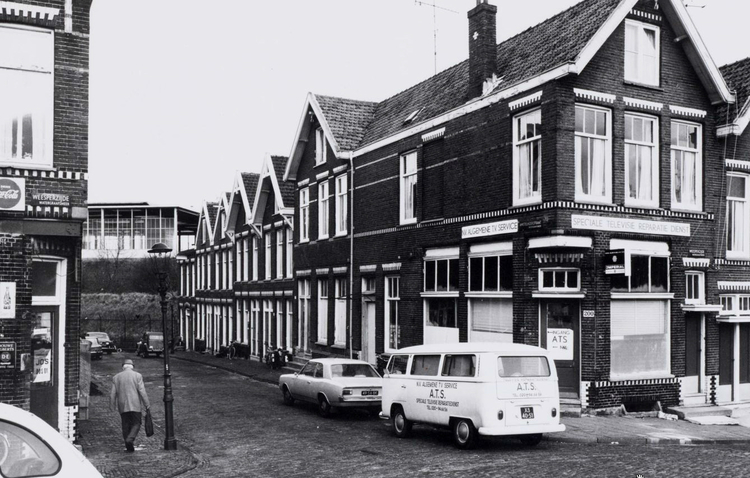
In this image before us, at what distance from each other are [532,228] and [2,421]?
14814mm

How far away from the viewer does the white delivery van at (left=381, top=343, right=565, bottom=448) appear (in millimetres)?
14273

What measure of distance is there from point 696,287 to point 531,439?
877 centimetres

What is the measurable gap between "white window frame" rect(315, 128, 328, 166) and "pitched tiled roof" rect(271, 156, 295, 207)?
605 centimetres

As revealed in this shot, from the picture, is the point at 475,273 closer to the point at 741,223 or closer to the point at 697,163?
the point at 697,163

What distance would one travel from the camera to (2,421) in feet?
20.5

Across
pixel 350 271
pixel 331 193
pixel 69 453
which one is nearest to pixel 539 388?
pixel 69 453

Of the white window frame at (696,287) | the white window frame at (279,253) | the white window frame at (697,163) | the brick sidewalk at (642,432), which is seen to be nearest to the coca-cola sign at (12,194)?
the brick sidewalk at (642,432)

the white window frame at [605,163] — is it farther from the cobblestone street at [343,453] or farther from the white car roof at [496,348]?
the cobblestone street at [343,453]

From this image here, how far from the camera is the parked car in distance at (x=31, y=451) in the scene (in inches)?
246

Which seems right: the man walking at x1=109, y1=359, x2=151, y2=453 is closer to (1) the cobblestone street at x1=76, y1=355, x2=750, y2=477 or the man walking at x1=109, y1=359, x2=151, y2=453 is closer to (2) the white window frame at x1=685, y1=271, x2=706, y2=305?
(1) the cobblestone street at x1=76, y1=355, x2=750, y2=477

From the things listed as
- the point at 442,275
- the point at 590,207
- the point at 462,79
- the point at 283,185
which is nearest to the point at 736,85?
the point at 590,207

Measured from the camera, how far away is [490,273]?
21297mm

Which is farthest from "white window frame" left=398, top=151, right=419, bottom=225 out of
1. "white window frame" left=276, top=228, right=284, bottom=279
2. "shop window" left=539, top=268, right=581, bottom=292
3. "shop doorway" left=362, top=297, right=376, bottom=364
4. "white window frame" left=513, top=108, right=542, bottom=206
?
"white window frame" left=276, top=228, right=284, bottom=279

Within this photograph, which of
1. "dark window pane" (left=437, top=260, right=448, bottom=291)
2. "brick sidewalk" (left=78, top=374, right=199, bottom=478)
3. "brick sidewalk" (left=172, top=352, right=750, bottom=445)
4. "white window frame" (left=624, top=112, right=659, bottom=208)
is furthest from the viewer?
"dark window pane" (left=437, top=260, right=448, bottom=291)
